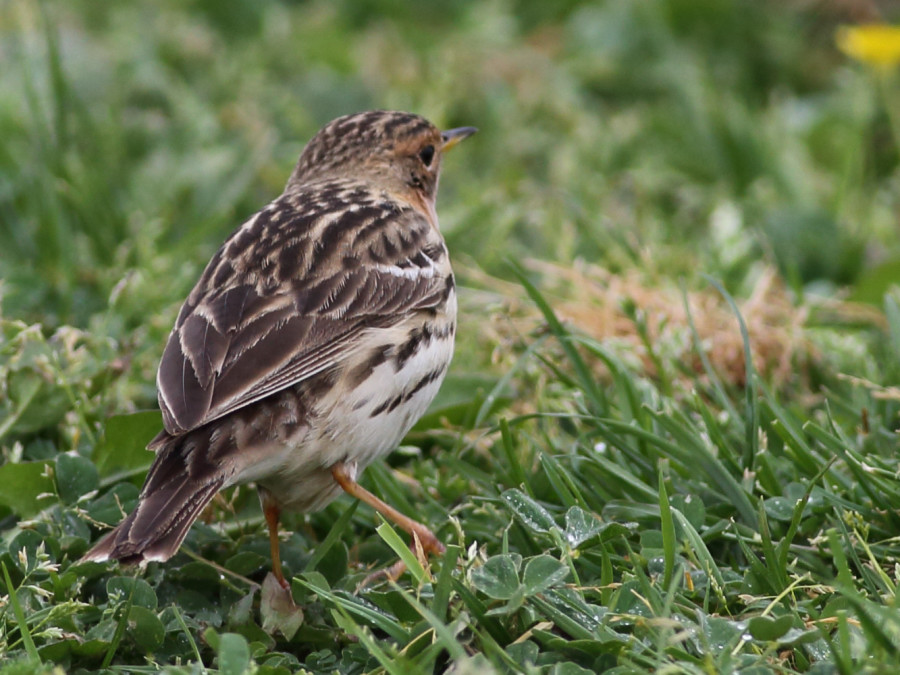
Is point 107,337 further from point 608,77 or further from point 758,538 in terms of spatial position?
point 608,77

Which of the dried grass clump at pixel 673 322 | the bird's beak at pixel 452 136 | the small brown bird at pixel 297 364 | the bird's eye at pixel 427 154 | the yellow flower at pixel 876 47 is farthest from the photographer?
the yellow flower at pixel 876 47

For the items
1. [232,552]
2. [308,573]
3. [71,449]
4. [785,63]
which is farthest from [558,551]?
[785,63]

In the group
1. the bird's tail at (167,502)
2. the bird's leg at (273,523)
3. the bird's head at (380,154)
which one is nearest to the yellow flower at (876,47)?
the bird's head at (380,154)

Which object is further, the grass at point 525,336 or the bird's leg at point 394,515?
the bird's leg at point 394,515

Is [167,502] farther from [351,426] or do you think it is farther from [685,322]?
[685,322]

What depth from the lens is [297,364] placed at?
154 inches

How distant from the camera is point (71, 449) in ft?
15.0

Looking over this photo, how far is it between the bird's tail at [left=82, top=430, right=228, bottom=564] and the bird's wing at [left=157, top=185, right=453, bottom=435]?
0.44 feet

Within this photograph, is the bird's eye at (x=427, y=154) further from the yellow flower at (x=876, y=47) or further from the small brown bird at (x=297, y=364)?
the yellow flower at (x=876, y=47)

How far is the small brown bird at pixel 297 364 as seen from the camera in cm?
372

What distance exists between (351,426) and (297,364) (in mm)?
269

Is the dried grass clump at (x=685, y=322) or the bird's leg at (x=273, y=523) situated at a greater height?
the bird's leg at (x=273, y=523)

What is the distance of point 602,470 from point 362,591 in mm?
942

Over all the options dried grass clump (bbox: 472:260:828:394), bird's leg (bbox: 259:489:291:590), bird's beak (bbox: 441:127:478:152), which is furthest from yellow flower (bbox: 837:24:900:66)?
bird's leg (bbox: 259:489:291:590)
